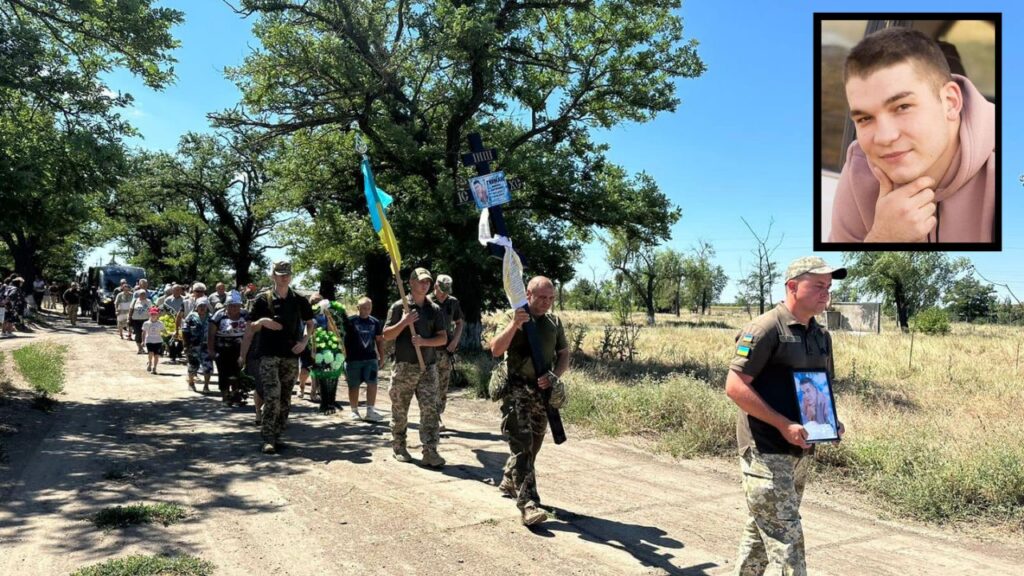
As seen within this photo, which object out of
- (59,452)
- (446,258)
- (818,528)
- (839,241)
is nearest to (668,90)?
(446,258)

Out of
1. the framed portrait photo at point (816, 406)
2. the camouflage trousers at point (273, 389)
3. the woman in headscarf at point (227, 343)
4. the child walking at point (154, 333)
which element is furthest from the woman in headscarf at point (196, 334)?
the framed portrait photo at point (816, 406)

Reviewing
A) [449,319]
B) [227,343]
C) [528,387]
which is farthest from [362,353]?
[528,387]

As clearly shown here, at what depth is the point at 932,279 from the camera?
54344 mm

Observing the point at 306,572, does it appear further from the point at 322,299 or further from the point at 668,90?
the point at 668,90

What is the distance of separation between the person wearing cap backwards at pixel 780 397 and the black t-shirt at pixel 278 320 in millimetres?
5559

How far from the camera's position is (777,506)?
345cm

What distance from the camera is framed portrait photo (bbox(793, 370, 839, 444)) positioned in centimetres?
339

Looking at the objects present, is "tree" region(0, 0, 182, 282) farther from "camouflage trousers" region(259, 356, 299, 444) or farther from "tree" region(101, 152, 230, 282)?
"tree" region(101, 152, 230, 282)

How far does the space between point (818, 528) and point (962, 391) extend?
9.06 m

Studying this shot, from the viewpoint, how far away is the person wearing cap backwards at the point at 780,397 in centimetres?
344

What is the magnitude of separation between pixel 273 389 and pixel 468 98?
40.9 ft

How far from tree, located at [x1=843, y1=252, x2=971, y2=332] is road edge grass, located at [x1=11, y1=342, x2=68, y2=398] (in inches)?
1911

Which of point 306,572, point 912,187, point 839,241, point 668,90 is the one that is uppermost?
point 668,90

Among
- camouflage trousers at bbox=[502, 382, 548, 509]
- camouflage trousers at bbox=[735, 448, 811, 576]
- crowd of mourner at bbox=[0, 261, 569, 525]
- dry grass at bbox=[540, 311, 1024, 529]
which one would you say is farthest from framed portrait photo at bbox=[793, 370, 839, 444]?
dry grass at bbox=[540, 311, 1024, 529]
